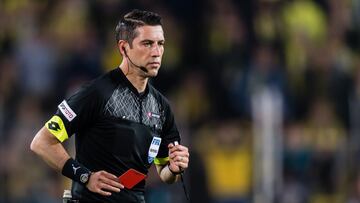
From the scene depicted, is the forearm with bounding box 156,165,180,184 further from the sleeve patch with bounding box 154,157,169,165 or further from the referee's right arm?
the referee's right arm

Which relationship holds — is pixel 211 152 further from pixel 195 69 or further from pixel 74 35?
pixel 74 35

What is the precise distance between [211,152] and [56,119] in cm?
670

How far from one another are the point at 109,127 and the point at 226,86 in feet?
22.9

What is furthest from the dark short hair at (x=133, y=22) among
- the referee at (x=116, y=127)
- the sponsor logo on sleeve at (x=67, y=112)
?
the sponsor logo on sleeve at (x=67, y=112)

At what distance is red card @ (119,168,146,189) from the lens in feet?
25.8

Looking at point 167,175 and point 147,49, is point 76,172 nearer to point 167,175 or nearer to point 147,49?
point 167,175

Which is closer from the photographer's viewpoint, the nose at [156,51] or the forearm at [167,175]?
the nose at [156,51]

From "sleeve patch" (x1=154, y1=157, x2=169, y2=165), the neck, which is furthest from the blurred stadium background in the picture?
the neck

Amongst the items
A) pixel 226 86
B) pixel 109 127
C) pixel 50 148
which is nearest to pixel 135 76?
pixel 109 127

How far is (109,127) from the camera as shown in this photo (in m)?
7.82

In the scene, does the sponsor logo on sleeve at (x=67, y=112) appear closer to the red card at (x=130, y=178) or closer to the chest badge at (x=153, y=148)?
the red card at (x=130, y=178)

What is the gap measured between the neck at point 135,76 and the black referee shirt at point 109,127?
31 mm

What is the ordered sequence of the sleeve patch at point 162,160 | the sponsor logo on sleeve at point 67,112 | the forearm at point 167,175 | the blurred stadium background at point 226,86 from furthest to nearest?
the blurred stadium background at point 226,86 → the sleeve patch at point 162,160 → the forearm at point 167,175 → the sponsor logo on sleeve at point 67,112

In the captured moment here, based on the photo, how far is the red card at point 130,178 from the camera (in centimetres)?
785
